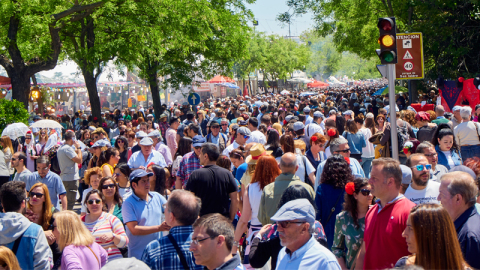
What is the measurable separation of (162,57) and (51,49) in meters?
6.46

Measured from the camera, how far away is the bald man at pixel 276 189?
4801 mm

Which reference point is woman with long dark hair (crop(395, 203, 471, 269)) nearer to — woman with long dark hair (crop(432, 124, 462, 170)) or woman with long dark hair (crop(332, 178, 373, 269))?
woman with long dark hair (crop(332, 178, 373, 269))

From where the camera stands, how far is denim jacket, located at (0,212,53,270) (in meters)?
4.15

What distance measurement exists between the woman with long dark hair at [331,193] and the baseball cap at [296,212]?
1.57m

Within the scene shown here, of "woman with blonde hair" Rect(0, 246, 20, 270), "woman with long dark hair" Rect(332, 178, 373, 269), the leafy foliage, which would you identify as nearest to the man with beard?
"woman with long dark hair" Rect(332, 178, 373, 269)

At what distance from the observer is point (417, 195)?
4809 millimetres

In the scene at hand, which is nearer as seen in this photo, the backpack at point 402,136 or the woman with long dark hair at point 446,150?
the woman with long dark hair at point 446,150

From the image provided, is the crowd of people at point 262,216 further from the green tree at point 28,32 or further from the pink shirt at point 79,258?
the green tree at point 28,32

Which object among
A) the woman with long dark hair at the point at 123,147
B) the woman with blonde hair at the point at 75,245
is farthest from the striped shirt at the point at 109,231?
the woman with long dark hair at the point at 123,147

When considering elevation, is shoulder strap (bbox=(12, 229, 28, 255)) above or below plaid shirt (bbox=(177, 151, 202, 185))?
below

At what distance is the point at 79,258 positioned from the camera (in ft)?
13.1

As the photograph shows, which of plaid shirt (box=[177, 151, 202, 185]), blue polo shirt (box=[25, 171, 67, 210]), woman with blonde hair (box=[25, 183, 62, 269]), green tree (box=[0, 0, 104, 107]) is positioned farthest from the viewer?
green tree (box=[0, 0, 104, 107])

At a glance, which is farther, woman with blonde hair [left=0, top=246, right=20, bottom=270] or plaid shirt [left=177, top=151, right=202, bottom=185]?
plaid shirt [left=177, top=151, right=202, bottom=185]

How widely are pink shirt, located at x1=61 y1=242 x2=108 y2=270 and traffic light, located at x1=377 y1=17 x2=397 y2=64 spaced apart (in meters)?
4.61
